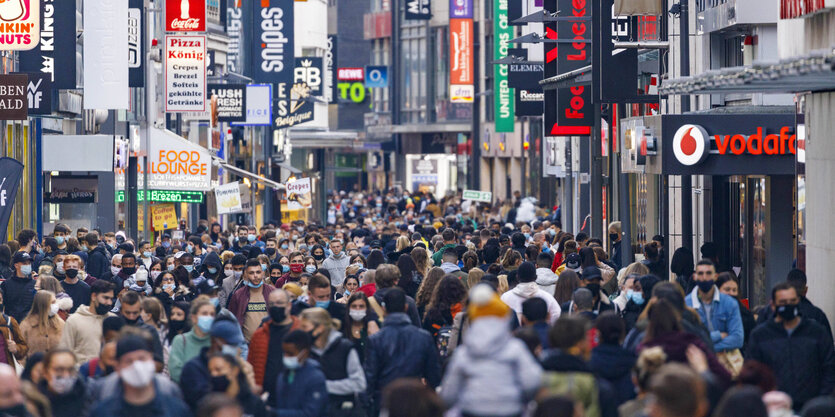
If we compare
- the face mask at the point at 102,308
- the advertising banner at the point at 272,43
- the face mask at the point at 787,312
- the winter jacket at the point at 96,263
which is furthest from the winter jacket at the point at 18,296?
the advertising banner at the point at 272,43

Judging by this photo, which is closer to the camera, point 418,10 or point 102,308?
point 102,308

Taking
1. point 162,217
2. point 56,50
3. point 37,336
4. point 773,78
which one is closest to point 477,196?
point 162,217

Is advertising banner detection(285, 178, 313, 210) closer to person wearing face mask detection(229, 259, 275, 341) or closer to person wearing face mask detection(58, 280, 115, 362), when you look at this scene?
person wearing face mask detection(229, 259, 275, 341)

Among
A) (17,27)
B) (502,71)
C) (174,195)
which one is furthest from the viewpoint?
(502,71)

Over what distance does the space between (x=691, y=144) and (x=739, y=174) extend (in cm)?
68

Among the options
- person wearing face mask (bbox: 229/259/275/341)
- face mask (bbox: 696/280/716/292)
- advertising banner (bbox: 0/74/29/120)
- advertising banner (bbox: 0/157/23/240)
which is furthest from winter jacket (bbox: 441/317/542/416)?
advertising banner (bbox: 0/74/29/120)

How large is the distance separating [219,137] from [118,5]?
64.4 feet

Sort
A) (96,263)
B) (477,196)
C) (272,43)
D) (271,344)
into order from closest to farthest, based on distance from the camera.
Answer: (271,344), (96,263), (477,196), (272,43)

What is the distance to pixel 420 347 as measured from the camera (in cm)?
1090

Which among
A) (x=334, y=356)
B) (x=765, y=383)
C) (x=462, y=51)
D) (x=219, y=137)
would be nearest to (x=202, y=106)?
(x=219, y=137)

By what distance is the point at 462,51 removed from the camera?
6725 cm

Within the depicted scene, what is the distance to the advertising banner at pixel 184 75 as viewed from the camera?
34375 millimetres

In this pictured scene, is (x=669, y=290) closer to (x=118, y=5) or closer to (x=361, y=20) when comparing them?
(x=118, y=5)

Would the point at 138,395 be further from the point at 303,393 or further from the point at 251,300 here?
the point at 251,300
